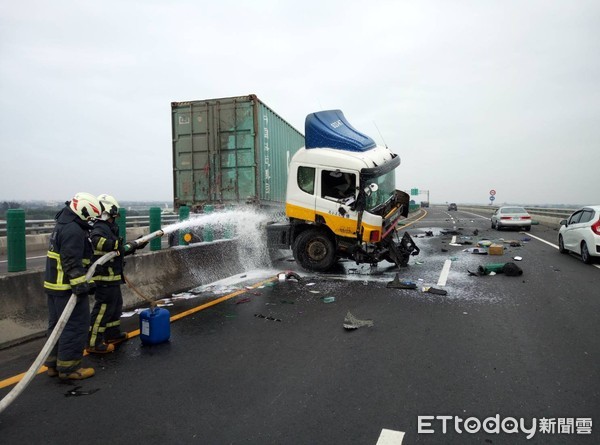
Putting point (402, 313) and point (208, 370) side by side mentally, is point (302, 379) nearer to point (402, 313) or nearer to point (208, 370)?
point (208, 370)

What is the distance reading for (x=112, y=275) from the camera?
483cm

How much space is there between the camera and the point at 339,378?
3768 mm

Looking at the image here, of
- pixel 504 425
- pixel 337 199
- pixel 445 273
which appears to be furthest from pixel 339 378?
pixel 445 273

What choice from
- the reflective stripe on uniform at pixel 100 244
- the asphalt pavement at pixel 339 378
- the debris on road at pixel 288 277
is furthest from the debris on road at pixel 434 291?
the reflective stripe on uniform at pixel 100 244

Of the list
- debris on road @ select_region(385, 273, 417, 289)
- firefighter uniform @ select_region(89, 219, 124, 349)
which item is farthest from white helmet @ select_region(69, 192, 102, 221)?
debris on road @ select_region(385, 273, 417, 289)

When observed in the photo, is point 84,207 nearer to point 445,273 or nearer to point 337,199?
point 337,199

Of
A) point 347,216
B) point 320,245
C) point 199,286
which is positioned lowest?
point 199,286

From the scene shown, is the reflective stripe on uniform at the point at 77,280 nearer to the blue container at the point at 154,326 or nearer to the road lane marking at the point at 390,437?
the blue container at the point at 154,326

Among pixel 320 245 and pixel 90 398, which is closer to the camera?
pixel 90 398

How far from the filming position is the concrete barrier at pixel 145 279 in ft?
16.4

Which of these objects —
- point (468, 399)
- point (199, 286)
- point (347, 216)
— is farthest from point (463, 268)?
point (468, 399)

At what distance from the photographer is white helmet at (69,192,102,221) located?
3998mm

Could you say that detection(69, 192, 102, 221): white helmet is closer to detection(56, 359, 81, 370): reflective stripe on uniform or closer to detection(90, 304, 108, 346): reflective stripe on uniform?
detection(90, 304, 108, 346): reflective stripe on uniform

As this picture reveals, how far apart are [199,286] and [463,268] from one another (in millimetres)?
6095
